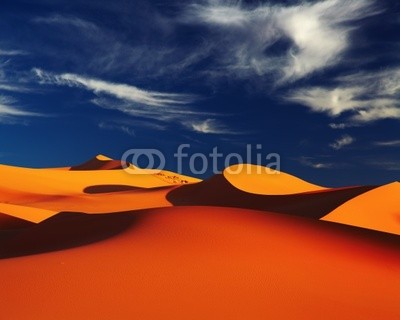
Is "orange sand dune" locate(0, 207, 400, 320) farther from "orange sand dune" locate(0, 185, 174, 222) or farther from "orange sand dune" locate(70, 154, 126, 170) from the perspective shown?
"orange sand dune" locate(70, 154, 126, 170)

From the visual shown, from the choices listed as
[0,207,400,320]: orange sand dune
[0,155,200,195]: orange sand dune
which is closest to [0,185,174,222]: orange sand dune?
[0,155,200,195]: orange sand dune

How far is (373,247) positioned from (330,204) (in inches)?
314

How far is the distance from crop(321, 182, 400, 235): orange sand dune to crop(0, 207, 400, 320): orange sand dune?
218 inches

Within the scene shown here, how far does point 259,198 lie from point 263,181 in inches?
273

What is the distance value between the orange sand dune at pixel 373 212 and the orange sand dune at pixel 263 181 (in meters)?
8.60

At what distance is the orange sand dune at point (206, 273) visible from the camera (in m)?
4.27

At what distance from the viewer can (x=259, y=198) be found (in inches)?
864

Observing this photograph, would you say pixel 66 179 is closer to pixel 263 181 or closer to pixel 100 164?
pixel 263 181

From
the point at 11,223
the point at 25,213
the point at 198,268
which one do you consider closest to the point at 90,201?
the point at 25,213

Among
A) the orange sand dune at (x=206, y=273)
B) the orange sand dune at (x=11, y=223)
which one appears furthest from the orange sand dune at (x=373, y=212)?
the orange sand dune at (x=11, y=223)

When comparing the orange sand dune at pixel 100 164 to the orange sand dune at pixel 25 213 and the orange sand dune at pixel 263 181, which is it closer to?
the orange sand dune at pixel 263 181

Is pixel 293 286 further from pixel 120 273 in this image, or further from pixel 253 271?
pixel 120 273

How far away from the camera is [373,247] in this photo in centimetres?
738

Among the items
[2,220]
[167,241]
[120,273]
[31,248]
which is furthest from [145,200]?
[120,273]
